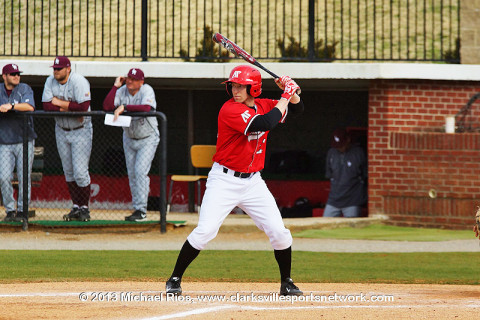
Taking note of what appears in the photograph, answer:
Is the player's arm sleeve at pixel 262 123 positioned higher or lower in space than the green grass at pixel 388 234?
higher

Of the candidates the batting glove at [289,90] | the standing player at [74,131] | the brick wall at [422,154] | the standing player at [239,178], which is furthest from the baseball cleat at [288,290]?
the brick wall at [422,154]

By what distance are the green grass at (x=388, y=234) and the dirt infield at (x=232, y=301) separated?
Answer: 4.30m

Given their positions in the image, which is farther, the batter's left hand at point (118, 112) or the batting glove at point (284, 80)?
the batter's left hand at point (118, 112)

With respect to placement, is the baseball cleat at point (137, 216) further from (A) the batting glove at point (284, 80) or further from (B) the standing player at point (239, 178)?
(A) the batting glove at point (284, 80)

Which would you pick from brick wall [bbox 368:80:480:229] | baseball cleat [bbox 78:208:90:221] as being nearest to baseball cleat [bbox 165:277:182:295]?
baseball cleat [bbox 78:208:90:221]

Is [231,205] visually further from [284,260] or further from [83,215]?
[83,215]

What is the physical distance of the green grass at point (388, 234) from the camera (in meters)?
12.8

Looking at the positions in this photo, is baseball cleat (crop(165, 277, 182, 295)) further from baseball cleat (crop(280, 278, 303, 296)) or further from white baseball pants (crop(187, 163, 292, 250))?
baseball cleat (crop(280, 278, 303, 296))

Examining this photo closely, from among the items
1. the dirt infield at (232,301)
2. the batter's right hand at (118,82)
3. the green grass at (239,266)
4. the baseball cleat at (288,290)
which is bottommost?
the green grass at (239,266)

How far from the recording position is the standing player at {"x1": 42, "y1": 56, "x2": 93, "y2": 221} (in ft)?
41.2

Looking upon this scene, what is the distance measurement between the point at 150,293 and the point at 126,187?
332 inches

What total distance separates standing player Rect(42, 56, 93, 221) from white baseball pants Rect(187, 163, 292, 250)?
5.67 metres

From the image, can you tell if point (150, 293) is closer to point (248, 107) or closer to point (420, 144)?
point (248, 107)

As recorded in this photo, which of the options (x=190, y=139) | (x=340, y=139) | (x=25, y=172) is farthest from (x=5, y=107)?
(x=340, y=139)
